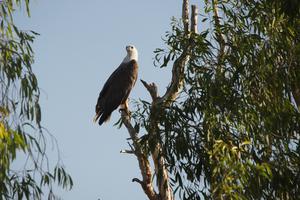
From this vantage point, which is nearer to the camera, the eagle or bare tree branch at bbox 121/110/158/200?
bare tree branch at bbox 121/110/158/200

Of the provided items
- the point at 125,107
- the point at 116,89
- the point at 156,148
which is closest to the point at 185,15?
the point at 125,107

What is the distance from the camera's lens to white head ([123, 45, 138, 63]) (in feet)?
29.7

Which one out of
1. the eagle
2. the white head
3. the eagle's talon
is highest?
the white head

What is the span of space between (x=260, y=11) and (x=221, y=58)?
0.64m

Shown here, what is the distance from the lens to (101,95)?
26.7 ft

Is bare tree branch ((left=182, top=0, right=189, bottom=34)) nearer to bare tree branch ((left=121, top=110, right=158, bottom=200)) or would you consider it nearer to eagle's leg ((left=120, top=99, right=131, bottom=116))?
eagle's leg ((left=120, top=99, right=131, bottom=116))

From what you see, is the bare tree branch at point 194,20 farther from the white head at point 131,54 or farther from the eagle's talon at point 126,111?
the white head at point 131,54

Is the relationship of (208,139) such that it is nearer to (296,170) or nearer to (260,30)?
(296,170)

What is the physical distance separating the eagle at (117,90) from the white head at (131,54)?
0.15 meters

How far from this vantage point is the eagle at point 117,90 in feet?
25.6

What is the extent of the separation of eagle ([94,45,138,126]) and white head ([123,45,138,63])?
150 millimetres

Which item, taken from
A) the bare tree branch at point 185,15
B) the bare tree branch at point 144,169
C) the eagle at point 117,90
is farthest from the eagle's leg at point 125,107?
the bare tree branch at point 185,15

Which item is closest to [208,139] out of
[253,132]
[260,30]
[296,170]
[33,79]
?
[253,132]

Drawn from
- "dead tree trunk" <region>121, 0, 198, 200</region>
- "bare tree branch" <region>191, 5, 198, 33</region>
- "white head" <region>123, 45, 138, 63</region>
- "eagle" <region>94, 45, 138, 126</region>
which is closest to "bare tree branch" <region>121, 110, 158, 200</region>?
"dead tree trunk" <region>121, 0, 198, 200</region>
